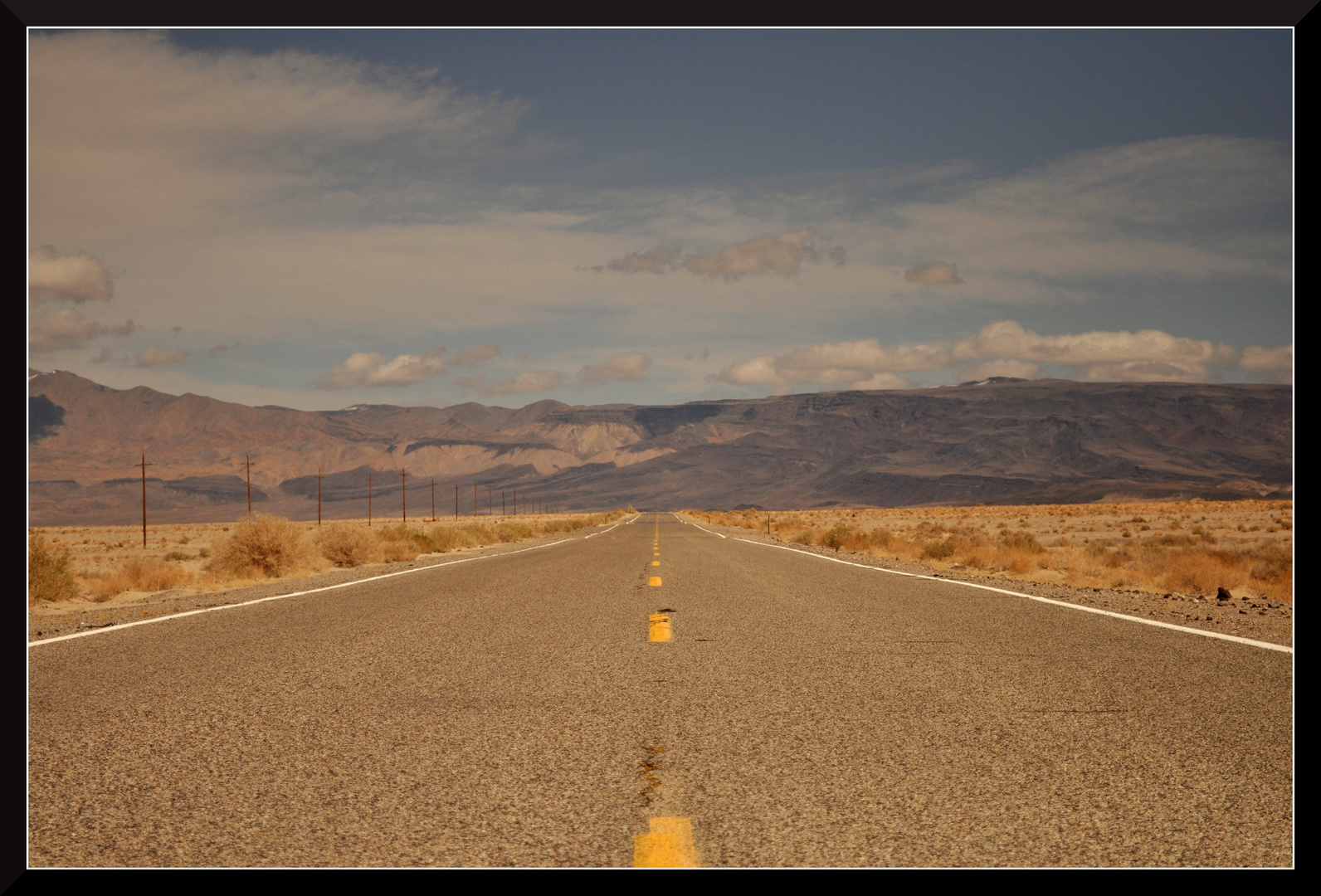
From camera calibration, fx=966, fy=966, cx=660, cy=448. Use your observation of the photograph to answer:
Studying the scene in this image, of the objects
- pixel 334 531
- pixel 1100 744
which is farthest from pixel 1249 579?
pixel 334 531

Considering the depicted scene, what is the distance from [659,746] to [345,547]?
67.3 ft

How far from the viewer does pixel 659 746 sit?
4.82 meters

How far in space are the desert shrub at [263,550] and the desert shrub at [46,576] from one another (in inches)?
143

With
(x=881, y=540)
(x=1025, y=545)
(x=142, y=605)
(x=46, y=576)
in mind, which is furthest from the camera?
(x=881, y=540)

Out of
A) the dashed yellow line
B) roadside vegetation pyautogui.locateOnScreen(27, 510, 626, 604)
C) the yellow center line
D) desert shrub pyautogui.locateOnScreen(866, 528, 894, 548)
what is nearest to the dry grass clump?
roadside vegetation pyautogui.locateOnScreen(27, 510, 626, 604)

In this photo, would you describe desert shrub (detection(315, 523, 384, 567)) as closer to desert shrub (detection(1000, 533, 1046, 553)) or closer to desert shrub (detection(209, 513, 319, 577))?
desert shrub (detection(209, 513, 319, 577))

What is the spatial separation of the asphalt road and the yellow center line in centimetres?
6

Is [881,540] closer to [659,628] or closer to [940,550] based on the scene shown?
[940,550]

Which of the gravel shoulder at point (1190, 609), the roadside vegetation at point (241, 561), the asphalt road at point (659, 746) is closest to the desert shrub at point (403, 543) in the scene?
the roadside vegetation at point (241, 561)

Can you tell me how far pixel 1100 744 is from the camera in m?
4.81

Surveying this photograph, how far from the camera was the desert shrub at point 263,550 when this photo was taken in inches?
778

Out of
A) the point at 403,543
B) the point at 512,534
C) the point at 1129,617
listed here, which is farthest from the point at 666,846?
the point at 512,534
